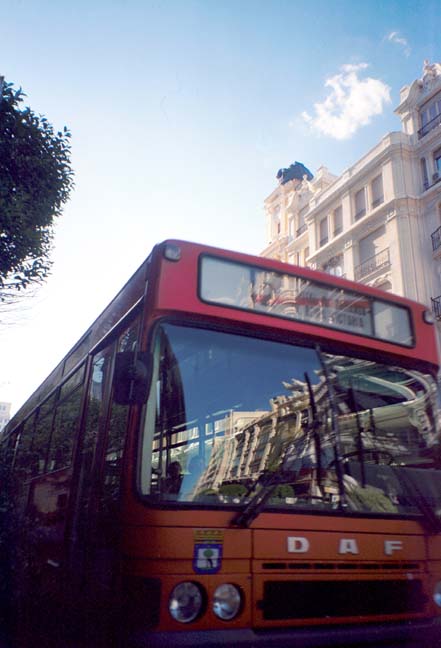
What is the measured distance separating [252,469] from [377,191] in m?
23.3

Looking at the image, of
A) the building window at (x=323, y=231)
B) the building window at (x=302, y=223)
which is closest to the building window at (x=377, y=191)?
the building window at (x=323, y=231)

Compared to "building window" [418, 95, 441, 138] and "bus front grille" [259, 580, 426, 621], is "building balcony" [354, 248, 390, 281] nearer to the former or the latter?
"building window" [418, 95, 441, 138]

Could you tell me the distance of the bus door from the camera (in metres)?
3.25

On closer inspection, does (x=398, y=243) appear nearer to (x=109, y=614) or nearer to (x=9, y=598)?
(x=9, y=598)

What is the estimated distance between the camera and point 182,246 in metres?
3.71

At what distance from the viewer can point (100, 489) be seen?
3615mm

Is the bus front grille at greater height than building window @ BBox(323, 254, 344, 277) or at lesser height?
lesser

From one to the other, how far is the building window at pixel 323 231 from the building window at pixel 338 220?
712 mm

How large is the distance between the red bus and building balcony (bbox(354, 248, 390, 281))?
769 inches

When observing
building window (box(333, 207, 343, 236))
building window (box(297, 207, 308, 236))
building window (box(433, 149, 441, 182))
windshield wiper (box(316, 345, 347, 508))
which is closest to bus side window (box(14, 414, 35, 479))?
windshield wiper (box(316, 345, 347, 508))

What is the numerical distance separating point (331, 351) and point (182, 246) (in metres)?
1.24

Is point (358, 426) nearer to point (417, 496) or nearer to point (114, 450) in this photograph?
point (417, 496)

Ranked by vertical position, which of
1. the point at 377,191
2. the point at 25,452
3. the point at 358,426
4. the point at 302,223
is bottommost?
the point at 358,426

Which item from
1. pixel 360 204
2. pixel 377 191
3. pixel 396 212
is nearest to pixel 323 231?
pixel 360 204
